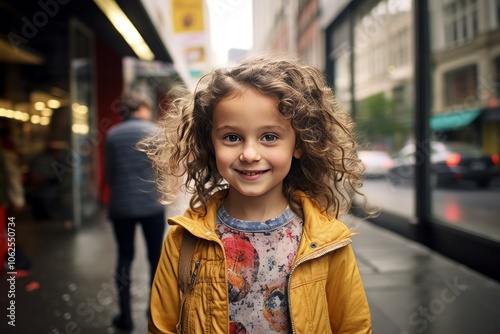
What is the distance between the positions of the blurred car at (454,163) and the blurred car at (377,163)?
892 mm

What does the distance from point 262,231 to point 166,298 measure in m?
0.38

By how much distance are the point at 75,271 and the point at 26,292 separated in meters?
0.84

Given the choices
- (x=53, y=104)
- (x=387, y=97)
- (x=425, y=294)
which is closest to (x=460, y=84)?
(x=387, y=97)

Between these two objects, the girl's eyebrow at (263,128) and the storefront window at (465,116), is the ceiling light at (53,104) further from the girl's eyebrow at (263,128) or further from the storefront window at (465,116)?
the girl's eyebrow at (263,128)

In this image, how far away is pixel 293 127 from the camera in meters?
1.55

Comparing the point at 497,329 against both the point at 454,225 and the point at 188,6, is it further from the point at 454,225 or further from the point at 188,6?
the point at 188,6

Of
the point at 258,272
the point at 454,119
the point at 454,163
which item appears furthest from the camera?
the point at 454,163

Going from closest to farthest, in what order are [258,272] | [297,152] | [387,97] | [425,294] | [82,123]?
[258,272] → [297,152] → [425,294] → [387,97] → [82,123]

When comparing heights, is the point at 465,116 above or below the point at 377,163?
above

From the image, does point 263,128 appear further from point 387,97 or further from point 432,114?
point 387,97

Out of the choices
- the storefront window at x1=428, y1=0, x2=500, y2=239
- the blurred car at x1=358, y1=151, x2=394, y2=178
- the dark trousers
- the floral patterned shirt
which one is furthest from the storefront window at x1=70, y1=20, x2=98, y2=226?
the floral patterned shirt

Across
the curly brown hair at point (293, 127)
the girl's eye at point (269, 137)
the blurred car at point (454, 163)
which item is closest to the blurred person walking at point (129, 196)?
the curly brown hair at point (293, 127)

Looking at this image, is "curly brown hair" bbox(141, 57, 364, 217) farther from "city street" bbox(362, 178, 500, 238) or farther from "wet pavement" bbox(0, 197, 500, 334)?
"city street" bbox(362, 178, 500, 238)

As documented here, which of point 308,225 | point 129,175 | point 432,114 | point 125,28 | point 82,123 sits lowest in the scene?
point 308,225
